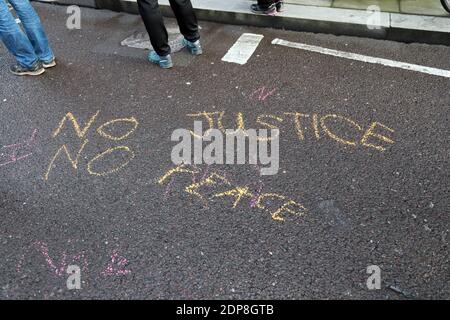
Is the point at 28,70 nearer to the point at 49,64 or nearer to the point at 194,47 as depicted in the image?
the point at 49,64

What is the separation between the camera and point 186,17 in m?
3.81

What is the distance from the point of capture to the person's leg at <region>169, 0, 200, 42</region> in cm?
370

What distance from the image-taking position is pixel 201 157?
2887 mm

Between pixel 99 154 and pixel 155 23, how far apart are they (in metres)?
1.49

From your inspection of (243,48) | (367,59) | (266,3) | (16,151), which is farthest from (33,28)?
(367,59)

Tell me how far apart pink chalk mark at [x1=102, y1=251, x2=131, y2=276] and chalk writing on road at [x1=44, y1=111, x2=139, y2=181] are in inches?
30.3

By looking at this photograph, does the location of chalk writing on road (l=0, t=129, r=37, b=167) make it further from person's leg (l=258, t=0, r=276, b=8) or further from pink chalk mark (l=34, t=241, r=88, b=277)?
person's leg (l=258, t=0, r=276, b=8)

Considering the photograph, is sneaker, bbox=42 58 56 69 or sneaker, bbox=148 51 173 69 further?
sneaker, bbox=42 58 56 69

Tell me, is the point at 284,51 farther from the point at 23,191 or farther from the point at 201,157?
the point at 23,191

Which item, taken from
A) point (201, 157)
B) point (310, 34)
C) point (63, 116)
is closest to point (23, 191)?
point (63, 116)

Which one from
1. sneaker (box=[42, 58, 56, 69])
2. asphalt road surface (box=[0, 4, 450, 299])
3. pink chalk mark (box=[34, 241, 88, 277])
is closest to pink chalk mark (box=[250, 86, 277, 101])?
asphalt road surface (box=[0, 4, 450, 299])

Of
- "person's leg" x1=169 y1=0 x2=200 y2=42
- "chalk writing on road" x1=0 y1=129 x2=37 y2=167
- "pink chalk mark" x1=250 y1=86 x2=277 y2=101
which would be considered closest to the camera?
"chalk writing on road" x1=0 y1=129 x2=37 y2=167

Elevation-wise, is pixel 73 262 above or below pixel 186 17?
below
